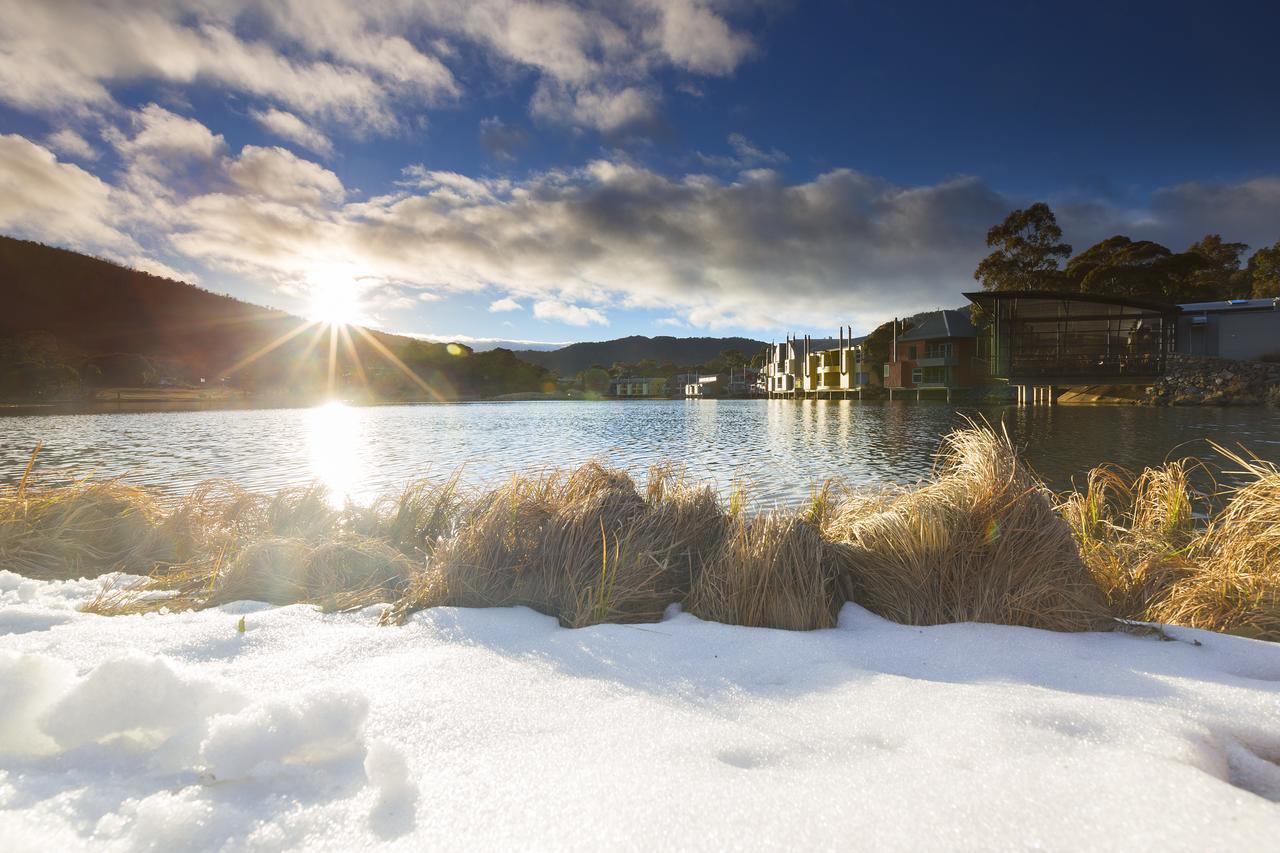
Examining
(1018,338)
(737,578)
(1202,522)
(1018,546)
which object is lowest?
(1202,522)

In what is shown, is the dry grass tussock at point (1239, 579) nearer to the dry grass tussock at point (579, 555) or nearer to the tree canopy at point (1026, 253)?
the dry grass tussock at point (579, 555)

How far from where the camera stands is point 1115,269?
39.8m

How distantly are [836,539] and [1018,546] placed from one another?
3.51 feet

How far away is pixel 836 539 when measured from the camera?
3939 mm

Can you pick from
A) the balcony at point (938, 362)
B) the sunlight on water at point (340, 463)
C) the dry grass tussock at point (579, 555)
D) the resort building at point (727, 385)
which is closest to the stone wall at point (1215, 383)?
the balcony at point (938, 362)

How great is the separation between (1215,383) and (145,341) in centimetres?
10183

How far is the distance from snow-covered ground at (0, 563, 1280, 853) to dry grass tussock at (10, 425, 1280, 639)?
2.28 ft

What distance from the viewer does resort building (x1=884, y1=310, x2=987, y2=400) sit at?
1965 inches

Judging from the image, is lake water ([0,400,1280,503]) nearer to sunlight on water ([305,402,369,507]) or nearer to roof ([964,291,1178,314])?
sunlight on water ([305,402,369,507])

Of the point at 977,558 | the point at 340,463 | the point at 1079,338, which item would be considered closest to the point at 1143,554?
the point at 977,558

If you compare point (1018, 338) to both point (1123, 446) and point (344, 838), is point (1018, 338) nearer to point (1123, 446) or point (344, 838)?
point (1123, 446)

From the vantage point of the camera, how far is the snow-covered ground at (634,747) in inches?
50.1

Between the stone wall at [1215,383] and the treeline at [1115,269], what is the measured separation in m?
8.09

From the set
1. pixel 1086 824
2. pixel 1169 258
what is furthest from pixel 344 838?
pixel 1169 258
